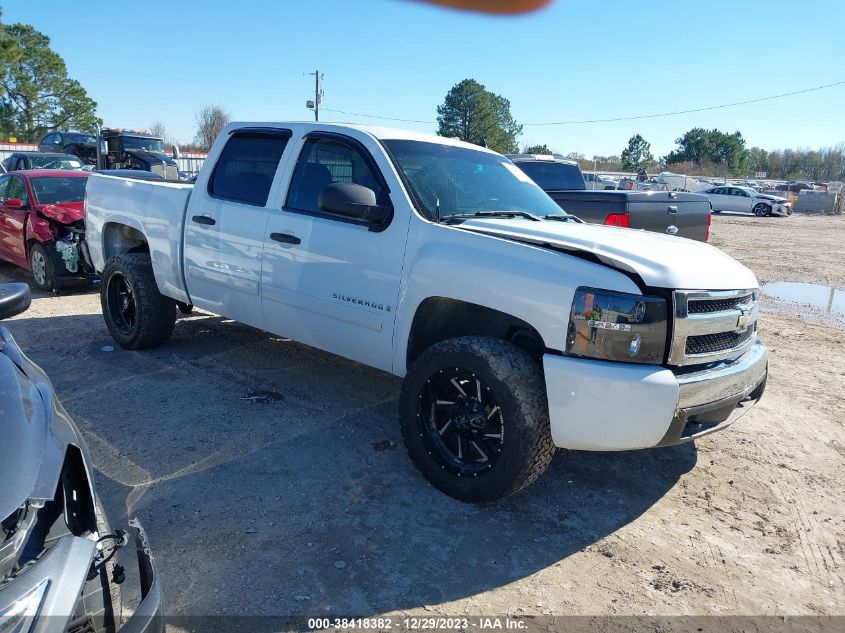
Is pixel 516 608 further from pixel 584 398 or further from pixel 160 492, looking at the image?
pixel 160 492

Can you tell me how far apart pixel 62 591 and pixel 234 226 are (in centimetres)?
353

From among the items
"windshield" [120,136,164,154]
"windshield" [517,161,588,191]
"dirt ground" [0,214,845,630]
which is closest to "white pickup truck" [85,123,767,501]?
"dirt ground" [0,214,845,630]

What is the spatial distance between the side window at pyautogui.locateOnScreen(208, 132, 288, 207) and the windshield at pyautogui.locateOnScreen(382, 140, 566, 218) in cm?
105

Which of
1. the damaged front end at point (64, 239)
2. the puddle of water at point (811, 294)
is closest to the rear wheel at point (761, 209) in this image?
the puddle of water at point (811, 294)

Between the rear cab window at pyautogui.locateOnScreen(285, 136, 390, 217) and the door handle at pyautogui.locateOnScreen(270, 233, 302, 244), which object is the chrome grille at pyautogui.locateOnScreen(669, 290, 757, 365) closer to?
the rear cab window at pyautogui.locateOnScreen(285, 136, 390, 217)

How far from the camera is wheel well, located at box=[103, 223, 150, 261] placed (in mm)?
6379

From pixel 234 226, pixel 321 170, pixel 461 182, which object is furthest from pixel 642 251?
pixel 234 226

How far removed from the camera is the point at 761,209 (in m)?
36.1

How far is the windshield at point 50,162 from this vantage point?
55.1 ft

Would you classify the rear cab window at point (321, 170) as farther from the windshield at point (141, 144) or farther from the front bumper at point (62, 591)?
the windshield at point (141, 144)

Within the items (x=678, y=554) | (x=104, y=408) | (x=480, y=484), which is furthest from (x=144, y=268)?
(x=678, y=554)

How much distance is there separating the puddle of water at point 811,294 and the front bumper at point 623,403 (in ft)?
24.2

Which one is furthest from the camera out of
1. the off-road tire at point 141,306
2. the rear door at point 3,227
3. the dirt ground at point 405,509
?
the rear door at point 3,227

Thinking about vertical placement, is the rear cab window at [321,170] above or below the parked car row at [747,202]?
above
